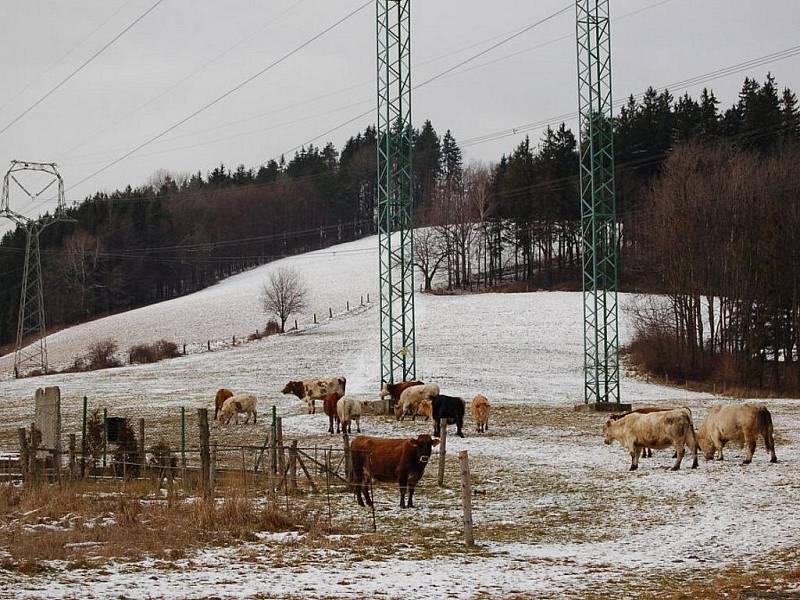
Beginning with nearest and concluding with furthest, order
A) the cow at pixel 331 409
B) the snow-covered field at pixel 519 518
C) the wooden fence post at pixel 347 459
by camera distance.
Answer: the snow-covered field at pixel 519 518
the wooden fence post at pixel 347 459
the cow at pixel 331 409

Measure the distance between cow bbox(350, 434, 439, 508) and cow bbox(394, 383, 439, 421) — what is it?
55.5 ft

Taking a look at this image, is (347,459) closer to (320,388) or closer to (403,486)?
(403,486)

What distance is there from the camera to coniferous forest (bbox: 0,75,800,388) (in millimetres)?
59875

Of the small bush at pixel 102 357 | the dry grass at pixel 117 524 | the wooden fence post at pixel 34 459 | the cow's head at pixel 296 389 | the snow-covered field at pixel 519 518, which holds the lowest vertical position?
the snow-covered field at pixel 519 518

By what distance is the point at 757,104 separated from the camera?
9694 cm

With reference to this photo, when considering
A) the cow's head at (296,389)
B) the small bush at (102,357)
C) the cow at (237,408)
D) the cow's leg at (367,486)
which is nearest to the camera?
the cow's leg at (367,486)

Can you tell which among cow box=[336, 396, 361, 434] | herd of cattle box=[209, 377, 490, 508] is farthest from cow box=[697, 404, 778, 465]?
cow box=[336, 396, 361, 434]

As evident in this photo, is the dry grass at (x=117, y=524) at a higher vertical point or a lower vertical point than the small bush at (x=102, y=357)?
lower

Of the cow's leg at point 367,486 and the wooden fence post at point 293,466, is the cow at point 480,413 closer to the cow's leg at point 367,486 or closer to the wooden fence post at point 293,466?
the wooden fence post at point 293,466

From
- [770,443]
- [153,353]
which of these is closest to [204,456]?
[770,443]

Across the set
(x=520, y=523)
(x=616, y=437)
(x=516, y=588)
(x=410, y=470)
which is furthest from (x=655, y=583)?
(x=616, y=437)

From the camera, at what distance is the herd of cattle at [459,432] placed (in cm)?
1894

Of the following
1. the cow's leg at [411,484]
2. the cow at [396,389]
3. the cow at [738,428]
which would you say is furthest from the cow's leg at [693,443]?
the cow at [396,389]

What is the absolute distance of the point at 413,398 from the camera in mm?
36656
